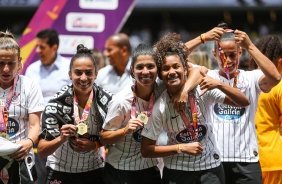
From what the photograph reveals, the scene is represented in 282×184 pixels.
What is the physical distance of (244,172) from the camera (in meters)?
5.65

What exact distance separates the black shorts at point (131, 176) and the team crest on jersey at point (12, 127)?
2.75 ft

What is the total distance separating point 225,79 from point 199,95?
1.94 ft

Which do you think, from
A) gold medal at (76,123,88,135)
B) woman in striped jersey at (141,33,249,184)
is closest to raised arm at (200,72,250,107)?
woman in striped jersey at (141,33,249,184)

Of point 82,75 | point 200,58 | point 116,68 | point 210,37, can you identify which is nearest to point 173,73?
point 210,37

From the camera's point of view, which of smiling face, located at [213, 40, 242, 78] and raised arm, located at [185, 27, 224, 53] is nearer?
raised arm, located at [185, 27, 224, 53]

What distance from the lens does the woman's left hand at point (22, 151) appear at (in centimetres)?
503

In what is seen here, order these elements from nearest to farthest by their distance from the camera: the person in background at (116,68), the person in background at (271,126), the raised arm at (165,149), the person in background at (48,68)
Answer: the raised arm at (165,149) < the person in background at (271,126) < the person in background at (48,68) < the person in background at (116,68)

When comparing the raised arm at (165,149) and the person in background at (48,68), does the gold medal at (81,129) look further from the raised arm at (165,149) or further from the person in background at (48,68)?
the person in background at (48,68)

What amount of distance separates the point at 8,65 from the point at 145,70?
1.11m

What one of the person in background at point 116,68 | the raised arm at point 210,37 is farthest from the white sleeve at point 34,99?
the person in background at point 116,68

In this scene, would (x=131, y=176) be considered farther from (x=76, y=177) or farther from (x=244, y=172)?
(x=244, y=172)

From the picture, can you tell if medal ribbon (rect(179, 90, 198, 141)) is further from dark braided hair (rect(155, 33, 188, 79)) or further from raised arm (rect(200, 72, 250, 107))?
dark braided hair (rect(155, 33, 188, 79))

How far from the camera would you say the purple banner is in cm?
942

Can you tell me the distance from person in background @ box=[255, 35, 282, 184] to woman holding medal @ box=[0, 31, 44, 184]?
6.82 ft
